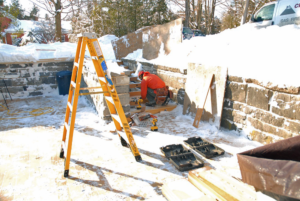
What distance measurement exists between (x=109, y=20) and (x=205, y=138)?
17.6 meters

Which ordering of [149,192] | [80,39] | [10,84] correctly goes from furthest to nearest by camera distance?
1. [10,84]
2. [80,39]
3. [149,192]

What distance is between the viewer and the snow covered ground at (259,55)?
12.8 ft

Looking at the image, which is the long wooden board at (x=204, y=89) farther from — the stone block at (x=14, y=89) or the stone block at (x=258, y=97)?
the stone block at (x=14, y=89)

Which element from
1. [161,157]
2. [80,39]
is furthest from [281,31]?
[80,39]

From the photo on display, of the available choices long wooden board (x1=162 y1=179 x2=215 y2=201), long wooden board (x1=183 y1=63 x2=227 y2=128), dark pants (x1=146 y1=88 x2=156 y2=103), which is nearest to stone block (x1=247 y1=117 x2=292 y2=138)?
long wooden board (x1=183 y1=63 x2=227 y2=128)

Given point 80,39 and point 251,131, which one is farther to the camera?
point 251,131

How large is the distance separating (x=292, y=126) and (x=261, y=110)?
25.2 inches

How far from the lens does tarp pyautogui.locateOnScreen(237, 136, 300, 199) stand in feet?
4.30

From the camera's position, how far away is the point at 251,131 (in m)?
4.46

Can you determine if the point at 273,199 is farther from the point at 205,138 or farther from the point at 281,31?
the point at 281,31

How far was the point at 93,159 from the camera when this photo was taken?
3865mm

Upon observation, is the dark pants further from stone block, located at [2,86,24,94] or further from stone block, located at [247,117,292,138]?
stone block, located at [2,86,24,94]

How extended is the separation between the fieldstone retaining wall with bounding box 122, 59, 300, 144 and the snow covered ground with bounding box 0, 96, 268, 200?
0.99ft

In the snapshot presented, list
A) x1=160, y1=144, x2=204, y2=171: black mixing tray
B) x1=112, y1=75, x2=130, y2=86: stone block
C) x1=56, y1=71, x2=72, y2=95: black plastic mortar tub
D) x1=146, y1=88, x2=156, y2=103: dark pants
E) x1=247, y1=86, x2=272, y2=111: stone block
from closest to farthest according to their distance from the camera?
x1=160, y1=144, x2=204, y2=171: black mixing tray, x1=247, y1=86, x2=272, y2=111: stone block, x1=112, y1=75, x2=130, y2=86: stone block, x1=146, y1=88, x2=156, y2=103: dark pants, x1=56, y1=71, x2=72, y2=95: black plastic mortar tub
